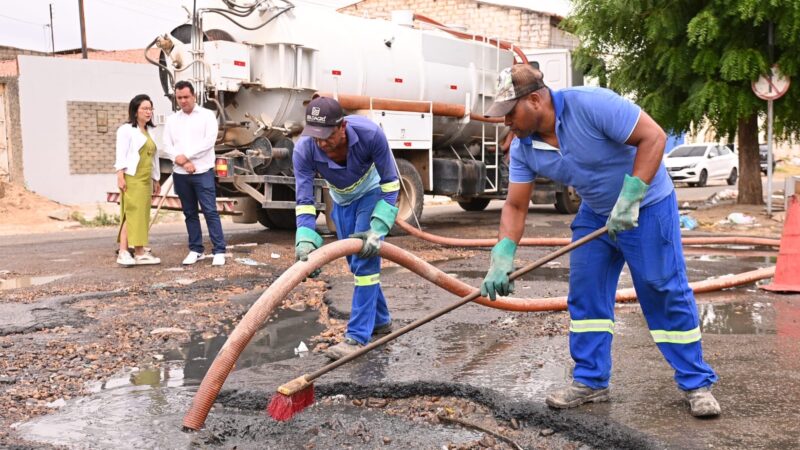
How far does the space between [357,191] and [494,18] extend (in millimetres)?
24461

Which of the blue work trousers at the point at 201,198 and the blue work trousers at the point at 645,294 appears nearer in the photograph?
the blue work trousers at the point at 645,294

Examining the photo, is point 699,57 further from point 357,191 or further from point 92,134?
point 92,134

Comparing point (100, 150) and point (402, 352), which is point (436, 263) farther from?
point (100, 150)

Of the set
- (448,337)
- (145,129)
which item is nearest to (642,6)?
(145,129)

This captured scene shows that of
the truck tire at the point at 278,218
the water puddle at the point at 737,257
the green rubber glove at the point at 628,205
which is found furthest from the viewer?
the truck tire at the point at 278,218

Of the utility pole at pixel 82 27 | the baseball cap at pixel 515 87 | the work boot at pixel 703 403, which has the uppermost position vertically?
the utility pole at pixel 82 27

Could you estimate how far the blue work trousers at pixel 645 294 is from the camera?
3496mm

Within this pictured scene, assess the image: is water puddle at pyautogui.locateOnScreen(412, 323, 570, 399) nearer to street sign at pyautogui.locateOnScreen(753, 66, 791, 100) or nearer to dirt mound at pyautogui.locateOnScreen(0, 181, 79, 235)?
street sign at pyautogui.locateOnScreen(753, 66, 791, 100)

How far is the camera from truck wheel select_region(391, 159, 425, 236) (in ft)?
35.4

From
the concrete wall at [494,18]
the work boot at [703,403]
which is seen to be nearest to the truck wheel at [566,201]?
the work boot at [703,403]

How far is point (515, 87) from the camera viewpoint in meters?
3.40

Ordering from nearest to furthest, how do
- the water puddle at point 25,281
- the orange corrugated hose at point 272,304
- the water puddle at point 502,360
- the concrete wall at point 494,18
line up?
the orange corrugated hose at point 272,304, the water puddle at point 502,360, the water puddle at point 25,281, the concrete wall at point 494,18

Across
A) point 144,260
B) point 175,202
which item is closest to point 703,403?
point 144,260

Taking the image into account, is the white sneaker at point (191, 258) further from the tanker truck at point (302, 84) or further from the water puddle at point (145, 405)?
the water puddle at point (145, 405)
